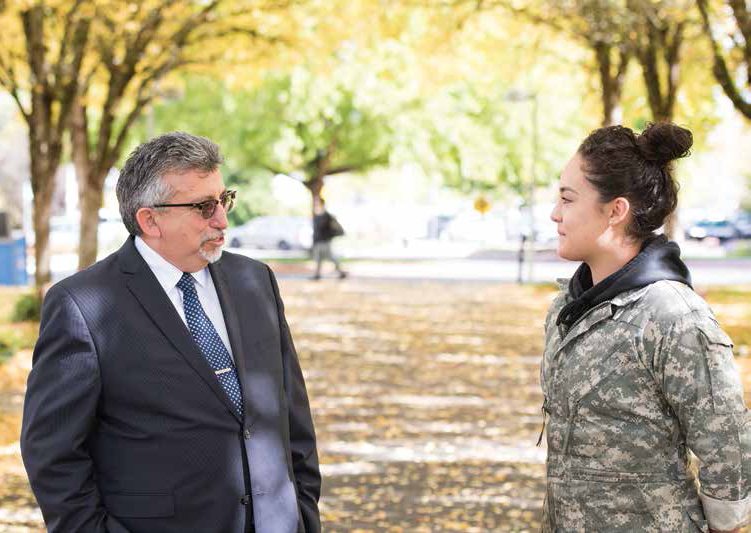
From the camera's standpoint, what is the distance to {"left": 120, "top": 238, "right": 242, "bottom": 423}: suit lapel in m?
3.39

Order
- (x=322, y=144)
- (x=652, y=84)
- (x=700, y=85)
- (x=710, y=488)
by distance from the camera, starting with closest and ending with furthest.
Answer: (x=710, y=488)
(x=652, y=84)
(x=700, y=85)
(x=322, y=144)

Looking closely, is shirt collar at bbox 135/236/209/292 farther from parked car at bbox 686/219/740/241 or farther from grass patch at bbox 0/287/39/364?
parked car at bbox 686/219/740/241

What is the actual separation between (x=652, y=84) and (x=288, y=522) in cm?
1931

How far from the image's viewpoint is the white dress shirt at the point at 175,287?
353cm

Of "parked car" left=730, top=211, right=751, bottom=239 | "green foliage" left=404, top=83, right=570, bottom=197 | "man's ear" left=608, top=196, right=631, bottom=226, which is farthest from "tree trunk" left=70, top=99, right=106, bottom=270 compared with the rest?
"parked car" left=730, top=211, right=751, bottom=239

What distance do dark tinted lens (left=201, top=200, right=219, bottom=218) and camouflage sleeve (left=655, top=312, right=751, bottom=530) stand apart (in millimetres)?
1281

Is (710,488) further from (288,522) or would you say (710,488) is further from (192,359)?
(192,359)

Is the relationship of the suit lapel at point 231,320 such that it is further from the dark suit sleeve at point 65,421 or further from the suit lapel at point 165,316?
the dark suit sleeve at point 65,421

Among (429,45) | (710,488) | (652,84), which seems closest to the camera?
(710,488)

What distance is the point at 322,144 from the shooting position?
41812mm

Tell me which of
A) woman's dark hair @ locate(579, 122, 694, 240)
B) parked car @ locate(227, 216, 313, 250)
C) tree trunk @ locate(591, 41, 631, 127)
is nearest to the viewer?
woman's dark hair @ locate(579, 122, 694, 240)

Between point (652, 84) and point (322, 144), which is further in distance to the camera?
point (322, 144)

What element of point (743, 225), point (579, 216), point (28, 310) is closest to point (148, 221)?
point (579, 216)

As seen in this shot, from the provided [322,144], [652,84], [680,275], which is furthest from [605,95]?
[680,275]
